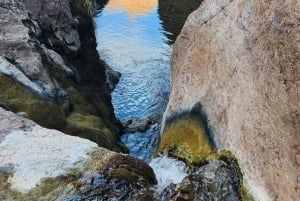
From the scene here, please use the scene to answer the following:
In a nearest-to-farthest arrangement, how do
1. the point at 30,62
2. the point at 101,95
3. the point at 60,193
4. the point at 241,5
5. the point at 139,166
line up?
the point at 60,193 < the point at 139,166 < the point at 241,5 < the point at 30,62 < the point at 101,95

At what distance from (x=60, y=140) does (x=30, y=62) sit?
5404 mm

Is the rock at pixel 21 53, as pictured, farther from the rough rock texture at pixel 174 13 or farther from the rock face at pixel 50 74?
the rough rock texture at pixel 174 13

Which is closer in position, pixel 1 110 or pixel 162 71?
pixel 1 110

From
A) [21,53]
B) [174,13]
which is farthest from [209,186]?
[174,13]

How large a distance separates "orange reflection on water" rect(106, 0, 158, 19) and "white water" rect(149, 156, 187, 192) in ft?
125

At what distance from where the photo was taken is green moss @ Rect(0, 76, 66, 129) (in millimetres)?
13368

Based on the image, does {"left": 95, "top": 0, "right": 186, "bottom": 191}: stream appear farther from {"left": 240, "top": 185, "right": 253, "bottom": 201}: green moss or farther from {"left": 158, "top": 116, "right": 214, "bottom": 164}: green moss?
{"left": 240, "top": 185, "right": 253, "bottom": 201}: green moss

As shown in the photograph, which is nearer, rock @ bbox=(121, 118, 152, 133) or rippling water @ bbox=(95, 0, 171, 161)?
rock @ bbox=(121, 118, 152, 133)

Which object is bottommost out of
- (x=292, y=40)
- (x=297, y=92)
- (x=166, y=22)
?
(x=166, y=22)

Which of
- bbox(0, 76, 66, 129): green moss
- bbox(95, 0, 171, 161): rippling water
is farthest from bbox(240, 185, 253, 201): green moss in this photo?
bbox(95, 0, 171, 161): rippling water

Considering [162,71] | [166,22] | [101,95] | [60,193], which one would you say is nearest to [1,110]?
[60,193]

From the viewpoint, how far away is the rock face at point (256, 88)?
920 centimetres

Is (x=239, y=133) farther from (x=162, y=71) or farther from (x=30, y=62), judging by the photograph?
(x=162, y=71)

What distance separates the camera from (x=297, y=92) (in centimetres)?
909
